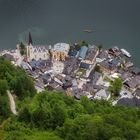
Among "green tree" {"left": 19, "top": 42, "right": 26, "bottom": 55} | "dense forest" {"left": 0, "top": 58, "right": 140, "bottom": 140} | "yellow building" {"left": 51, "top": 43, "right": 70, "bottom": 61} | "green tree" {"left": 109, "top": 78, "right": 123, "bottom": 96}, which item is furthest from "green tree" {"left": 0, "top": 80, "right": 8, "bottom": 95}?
"green tree" {"left": 19, "top": 42, "right": 26, "bottom": 55}

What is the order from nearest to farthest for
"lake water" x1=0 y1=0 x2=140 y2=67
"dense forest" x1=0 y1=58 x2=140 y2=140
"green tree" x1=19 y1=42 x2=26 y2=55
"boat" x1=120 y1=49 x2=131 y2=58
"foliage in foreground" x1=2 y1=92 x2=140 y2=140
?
"foliage in foreground" x1=2 y1=92 x2=140 y2=140
"dense forest" x1=0 y1=58 x2=140 y2=140
"green tree" x1=19 y1=42 x2=26 y2=55
"boat" x1=120 y1=49 x2=131 y2=58
"lake water" x1=0 y1=0 x2=140 y2=67

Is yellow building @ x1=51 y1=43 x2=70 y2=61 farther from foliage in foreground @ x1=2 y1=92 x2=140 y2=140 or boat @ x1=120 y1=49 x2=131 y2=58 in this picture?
foliage in foreground @ x1=2 y1=92 x2=140 y2=140

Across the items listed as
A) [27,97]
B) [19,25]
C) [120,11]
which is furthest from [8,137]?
[120,11]

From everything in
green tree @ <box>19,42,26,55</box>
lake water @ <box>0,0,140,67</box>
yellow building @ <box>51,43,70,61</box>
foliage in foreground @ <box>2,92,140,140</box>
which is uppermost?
lake water @ <box>0,0,140,67</box>

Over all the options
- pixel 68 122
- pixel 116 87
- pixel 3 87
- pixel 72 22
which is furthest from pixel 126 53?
pixel 68 122

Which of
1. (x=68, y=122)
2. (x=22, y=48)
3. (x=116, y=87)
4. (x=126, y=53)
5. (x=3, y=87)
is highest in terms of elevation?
(x=22, y=48)

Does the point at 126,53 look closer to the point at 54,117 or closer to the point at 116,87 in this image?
the point at 116,87

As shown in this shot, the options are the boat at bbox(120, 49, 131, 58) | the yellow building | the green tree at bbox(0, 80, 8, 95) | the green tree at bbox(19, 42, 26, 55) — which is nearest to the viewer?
the green tree at bbox(0, 80, 8, 95)
